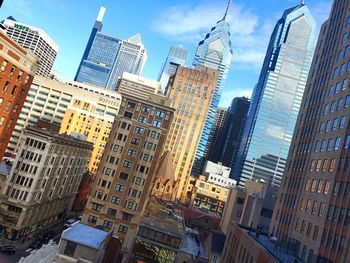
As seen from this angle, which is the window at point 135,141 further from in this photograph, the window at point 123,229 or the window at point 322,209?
the window at point 322,209

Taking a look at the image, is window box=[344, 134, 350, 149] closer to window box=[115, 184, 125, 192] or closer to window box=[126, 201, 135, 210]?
window box=[126, 201, 135, 210]

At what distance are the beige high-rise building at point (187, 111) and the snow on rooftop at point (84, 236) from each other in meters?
141

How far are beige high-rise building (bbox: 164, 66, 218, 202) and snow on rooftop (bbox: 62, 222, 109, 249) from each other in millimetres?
141248

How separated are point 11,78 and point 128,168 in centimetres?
3291

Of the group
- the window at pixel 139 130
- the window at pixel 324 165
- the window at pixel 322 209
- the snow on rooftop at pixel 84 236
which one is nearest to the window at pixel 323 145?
the window at pixel 324 165

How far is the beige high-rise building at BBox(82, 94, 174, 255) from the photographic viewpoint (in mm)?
83875

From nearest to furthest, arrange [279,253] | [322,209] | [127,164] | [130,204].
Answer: [279,253] → [322,209] → [130,204] → [127,164]

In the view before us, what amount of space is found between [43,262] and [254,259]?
1090 inches

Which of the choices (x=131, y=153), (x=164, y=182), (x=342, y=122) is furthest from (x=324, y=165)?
(x=164, y=182)

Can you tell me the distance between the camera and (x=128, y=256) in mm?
77000

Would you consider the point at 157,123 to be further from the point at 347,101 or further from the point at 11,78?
the point at 347,101

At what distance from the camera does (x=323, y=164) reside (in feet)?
188

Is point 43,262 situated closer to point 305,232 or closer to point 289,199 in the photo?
point 305,232

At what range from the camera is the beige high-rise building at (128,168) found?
275ft
